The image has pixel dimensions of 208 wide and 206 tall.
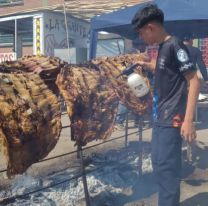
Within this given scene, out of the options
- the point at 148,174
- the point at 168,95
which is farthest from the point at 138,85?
the point at 148,174

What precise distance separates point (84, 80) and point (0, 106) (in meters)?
1.34

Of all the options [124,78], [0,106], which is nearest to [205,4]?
[124,78]

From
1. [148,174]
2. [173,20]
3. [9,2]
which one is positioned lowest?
[148,174]

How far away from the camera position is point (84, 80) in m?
4.51

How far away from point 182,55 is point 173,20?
12.1 feet

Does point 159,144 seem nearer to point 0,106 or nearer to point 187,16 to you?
point 0,106

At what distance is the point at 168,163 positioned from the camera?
383 centimetres

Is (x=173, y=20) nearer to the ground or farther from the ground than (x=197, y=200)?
farther from the ground

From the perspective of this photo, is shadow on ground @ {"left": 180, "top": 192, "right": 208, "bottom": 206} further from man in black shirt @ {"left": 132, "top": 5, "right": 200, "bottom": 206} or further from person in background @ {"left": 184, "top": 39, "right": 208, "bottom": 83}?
person in background @ {"left": 184, "top": 39, "right": 208, "bottom": 83}

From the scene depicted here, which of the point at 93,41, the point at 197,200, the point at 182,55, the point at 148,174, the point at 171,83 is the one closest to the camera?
the point at 182,55

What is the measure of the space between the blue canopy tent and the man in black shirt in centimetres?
347

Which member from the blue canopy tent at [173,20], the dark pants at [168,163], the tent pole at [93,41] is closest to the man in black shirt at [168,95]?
the dark pants at [168,163]

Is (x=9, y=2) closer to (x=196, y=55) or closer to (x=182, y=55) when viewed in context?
(x=196, y=55)

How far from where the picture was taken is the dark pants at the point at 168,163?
382cm
